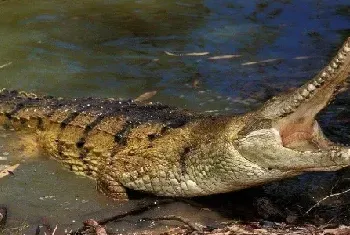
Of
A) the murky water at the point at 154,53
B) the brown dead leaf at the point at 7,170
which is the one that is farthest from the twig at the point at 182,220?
the brown dead leaf at the point at 7,170

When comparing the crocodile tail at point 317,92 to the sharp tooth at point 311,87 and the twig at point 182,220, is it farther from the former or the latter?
the twig at point 182,220

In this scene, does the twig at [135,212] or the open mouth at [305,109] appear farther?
the twig at [135,212]

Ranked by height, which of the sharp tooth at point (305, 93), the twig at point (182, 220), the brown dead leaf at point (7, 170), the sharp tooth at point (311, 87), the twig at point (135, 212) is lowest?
the brown dead leaf at point (7, 170)

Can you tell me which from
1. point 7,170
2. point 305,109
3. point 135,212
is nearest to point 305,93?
point 305,109

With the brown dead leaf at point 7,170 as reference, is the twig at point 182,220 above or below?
above

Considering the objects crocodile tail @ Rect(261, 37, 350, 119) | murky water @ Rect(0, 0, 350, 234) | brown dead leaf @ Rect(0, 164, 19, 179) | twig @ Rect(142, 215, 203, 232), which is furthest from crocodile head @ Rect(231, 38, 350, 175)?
brown dead leaf @ Rect(0, 164, 19, 179)

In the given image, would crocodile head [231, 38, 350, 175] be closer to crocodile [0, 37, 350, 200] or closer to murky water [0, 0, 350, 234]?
crocodile [0, 37, 350, 200]

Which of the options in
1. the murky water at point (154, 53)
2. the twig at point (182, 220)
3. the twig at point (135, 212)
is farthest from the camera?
the murky water at point (154, 53)
